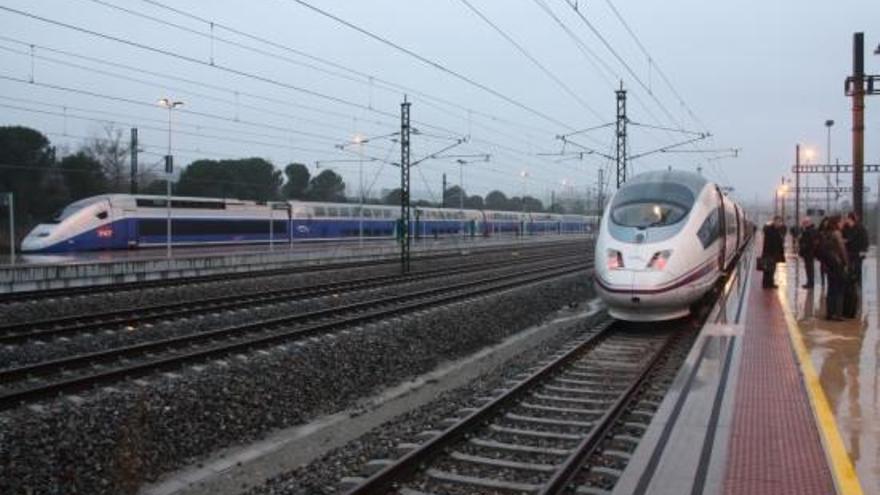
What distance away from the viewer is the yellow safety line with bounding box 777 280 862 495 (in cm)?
608

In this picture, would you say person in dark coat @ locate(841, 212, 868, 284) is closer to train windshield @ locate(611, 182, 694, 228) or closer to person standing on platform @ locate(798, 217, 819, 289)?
person standing on platform @ locate(798, 217, 819, 289)

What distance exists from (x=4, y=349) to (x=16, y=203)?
35.7m

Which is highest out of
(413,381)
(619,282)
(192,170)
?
→ (192,170)

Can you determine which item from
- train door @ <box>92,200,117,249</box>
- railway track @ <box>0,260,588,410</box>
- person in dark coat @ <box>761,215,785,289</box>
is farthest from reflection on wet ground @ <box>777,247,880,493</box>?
train door @ <box>92,200,117,249</box>

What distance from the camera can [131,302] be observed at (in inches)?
807

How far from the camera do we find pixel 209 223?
41719 millimetres

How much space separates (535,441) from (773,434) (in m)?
2.20

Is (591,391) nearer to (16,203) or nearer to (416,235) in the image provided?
(16,203)

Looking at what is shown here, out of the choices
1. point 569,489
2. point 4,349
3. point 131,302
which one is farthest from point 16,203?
point 569,489

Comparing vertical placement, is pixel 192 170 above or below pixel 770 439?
above

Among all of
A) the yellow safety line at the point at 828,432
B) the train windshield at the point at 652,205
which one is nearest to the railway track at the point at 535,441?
the yellow safety line at the point at 828,432

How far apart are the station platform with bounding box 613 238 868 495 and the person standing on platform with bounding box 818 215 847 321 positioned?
0.69 meters

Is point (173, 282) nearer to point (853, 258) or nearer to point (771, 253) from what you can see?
point (771, 253)

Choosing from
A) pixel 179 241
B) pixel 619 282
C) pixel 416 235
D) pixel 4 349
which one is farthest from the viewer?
pixel 416 235
